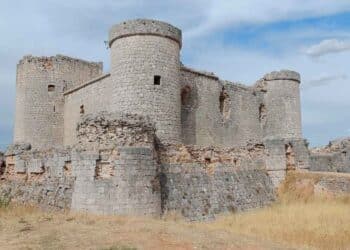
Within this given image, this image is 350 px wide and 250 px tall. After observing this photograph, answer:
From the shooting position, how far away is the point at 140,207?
10.8 metres

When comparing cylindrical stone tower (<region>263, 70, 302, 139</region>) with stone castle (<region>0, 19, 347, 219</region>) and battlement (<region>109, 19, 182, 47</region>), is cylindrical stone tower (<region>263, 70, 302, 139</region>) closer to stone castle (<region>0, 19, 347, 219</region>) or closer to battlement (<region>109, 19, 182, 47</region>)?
stone castle (<region>0, 19, 347, 219</region>)

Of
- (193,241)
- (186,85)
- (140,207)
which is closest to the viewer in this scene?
(193,241)

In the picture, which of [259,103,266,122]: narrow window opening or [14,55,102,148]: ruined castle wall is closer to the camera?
[14,55,102,148]: ruined castle wall

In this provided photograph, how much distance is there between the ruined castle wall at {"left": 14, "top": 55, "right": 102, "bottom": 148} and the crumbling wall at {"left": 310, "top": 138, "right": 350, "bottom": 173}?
44.3 feet

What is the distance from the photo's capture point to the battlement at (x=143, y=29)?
17812 millimetres

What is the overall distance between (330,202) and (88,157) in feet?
26.2

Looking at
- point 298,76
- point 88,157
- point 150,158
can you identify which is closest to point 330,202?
point 150,158

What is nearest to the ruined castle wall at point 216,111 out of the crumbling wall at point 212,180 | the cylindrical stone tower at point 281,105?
the cylindrical stone tower at point 281,105

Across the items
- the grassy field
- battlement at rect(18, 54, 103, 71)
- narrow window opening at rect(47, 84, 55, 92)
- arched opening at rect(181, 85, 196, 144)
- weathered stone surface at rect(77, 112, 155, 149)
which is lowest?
the grassy field

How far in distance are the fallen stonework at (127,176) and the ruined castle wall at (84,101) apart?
6796mm

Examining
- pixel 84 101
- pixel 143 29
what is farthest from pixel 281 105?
pixel 143 29

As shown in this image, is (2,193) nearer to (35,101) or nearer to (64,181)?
(64,181)

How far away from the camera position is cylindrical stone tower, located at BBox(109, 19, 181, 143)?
17500mm

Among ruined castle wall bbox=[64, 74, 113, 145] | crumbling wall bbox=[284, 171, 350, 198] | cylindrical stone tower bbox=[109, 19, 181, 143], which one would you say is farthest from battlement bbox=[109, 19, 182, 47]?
crumbling wall bbox=[284, 171, 350, 198]
